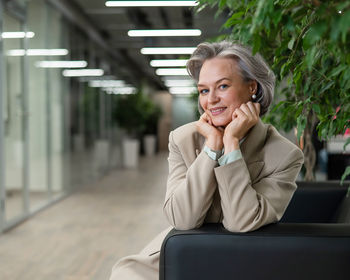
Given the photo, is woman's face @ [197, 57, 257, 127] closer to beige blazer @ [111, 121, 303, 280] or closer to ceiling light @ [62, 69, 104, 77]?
beige blazer @ [111, 121, 303, 280]

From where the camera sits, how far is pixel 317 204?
2.61 meters

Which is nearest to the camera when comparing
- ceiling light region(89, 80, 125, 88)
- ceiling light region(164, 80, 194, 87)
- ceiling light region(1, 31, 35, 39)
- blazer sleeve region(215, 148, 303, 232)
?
blazer sleeve region(215, 148, 303, 232)

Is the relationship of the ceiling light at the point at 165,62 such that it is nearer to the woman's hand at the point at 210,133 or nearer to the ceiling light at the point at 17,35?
the ceiling light at the point at 17,35

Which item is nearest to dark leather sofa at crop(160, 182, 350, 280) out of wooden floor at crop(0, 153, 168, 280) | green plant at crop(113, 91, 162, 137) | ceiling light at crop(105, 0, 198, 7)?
wooden floor at crop(0, 153, 168, 280)

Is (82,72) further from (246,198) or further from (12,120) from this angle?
(246,198)

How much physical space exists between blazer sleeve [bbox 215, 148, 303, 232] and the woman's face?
0.25 m

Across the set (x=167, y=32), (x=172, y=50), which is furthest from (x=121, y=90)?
(x=167, y=32)

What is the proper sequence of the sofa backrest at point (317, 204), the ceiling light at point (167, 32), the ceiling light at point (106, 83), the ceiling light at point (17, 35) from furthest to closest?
the ceiling light at point (106, 83) < the ceiling light at point (167, 32) < the ceiling light at point (17, 35) < the sofa backrest at point (317, 204)

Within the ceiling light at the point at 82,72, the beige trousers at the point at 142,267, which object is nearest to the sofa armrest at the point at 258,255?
the beige trousers at the point at 142,267

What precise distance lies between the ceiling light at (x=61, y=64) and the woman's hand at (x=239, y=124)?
5.51 meters

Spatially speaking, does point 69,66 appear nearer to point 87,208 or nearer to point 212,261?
point 87,208

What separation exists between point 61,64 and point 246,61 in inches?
260

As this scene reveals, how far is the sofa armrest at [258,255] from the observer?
59.7 inches

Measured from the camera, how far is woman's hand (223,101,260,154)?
1735 millimetres
